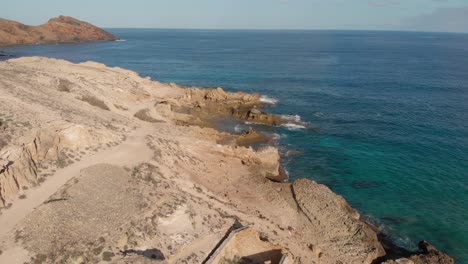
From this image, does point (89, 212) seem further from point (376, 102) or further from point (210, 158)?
point (376, 102)

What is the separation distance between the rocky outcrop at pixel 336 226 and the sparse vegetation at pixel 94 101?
A: 2632 centimetres

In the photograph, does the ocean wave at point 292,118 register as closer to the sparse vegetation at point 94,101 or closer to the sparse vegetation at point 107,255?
the sparse vegetation at point 94,101

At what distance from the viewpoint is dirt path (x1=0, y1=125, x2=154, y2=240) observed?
77.1 feet

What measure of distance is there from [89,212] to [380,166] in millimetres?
34965

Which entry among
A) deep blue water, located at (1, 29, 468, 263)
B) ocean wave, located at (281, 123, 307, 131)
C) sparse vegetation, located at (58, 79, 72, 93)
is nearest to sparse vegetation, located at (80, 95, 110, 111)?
sparse vegetation, located at (58, 79, 72, 93)

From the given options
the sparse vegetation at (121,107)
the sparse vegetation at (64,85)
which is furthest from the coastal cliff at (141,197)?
the sparse vegetation at (121,107)

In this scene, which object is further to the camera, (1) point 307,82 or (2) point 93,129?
(1) point 307,82

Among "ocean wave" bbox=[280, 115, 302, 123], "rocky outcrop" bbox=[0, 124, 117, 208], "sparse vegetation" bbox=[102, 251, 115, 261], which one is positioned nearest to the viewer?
"sparse vegetation" bbox=[102, 251, 115, 261]

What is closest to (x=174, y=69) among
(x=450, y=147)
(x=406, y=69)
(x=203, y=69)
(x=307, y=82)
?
(x=203, y=69)

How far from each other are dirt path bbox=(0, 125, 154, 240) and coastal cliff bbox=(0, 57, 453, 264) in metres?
0.09

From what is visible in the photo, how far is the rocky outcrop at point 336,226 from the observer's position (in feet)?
96.9

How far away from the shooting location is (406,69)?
367 feet

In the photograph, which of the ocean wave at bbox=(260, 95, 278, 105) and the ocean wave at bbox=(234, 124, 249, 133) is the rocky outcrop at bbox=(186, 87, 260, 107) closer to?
the ocean wave at bbox=(260, 95, 278, 105)

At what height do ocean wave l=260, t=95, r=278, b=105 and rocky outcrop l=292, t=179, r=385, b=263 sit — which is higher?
ocean wave l=260, t=95, r=278, b=105
